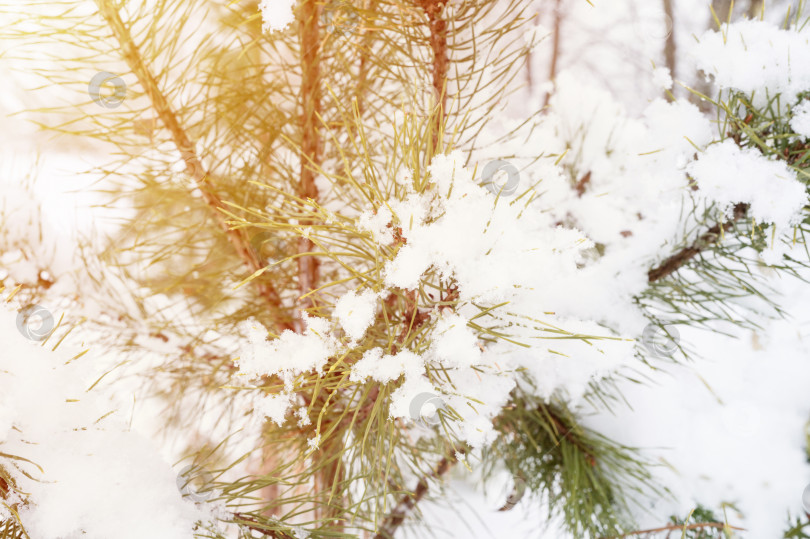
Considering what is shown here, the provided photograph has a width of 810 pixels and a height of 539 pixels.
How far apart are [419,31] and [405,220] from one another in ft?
0.55

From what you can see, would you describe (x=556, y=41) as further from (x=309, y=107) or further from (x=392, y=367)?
(x=392, y=367)

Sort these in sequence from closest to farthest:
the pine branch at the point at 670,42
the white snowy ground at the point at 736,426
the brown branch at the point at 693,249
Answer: the brown branch at the point at 693,249 < the white snowy ground at the point at 736,426 < the pine branch at the point at 670,42

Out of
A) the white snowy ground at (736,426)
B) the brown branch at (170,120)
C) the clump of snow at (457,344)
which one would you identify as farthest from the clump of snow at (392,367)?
the white snowy ground at (736,426)

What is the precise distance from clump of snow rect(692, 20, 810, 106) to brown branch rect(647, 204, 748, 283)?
0.08m

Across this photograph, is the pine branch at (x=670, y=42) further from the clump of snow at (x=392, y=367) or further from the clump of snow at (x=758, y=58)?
the clump of snow at (x=392, y=367)

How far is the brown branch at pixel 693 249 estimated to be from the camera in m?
0.37

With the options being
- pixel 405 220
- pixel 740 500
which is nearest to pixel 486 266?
pixel 405 220

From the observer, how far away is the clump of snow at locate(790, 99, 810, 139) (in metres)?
0.31

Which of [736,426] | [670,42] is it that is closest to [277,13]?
[736,426]

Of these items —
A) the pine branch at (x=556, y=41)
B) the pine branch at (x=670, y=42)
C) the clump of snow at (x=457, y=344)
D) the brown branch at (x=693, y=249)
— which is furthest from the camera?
the pine branch at (x=556, y=41)

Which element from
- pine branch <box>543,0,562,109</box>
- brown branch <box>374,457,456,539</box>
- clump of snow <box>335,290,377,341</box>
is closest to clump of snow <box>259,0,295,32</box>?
clump of snow <box>335,290,377,341</box>

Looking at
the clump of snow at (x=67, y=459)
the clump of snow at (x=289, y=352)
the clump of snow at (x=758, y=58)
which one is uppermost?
the clump of snow at (x=758, y=58)

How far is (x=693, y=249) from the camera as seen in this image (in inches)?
16.0

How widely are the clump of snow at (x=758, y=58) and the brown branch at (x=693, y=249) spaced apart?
0.28 ft
